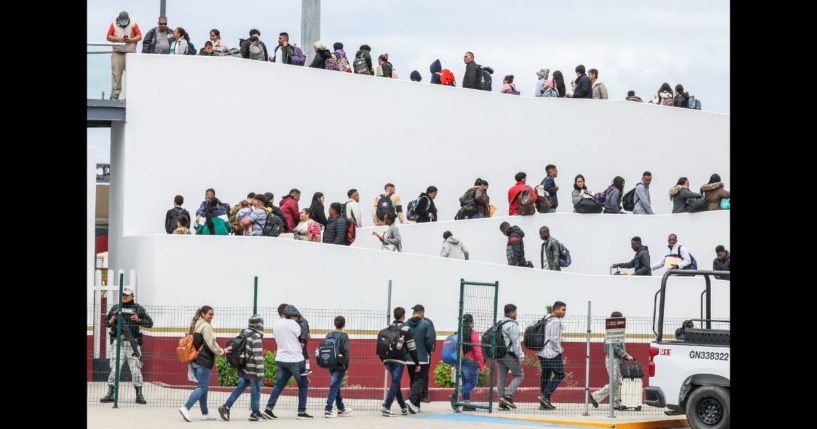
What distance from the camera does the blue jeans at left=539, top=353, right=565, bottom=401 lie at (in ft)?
71.6

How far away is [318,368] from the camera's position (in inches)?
947

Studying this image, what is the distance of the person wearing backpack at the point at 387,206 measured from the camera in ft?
89.4

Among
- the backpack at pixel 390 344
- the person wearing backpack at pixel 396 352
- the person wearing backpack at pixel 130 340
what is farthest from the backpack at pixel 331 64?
the backpack at pixel 390 344

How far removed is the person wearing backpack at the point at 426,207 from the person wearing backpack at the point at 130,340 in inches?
311

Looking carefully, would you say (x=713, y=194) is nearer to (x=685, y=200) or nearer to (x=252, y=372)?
(x=685, y=200)

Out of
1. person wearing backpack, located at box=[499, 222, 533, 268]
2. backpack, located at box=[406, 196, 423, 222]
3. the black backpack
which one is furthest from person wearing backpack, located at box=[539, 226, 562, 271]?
the black backpack

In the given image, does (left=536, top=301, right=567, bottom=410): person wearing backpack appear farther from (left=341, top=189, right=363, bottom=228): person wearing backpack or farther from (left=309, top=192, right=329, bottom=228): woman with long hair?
(left=309, top=192, right=329, bottom=228): woman with long hair

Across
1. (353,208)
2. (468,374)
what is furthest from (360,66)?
(468,374)

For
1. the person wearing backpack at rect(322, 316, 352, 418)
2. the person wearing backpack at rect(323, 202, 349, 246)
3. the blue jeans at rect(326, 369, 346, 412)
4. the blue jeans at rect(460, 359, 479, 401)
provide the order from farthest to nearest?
the person wearing backpack at rect(323, 202, 349, 246)
the blue jeans at rect(460, 359, 479, 401)
the blue jeans at rect(326, 369, 346, 412)
the person wearing backpack at rect(322, 316, 352, 418)

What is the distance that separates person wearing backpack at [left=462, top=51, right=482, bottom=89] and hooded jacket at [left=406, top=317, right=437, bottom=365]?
424 inches
